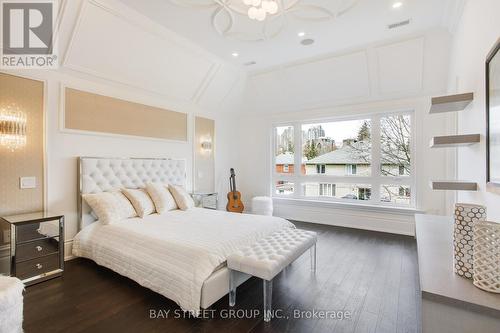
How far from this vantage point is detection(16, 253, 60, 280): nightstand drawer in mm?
2422

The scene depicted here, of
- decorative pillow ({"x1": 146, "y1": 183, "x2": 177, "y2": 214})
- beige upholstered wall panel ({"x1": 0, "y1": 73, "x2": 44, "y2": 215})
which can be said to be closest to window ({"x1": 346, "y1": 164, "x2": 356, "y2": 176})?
decorative pillow ({"x1": 146, "y1": 183, "x2": 177, "y2": 214})

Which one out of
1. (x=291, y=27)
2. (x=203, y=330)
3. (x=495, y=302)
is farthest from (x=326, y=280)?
(x=291, y=27)

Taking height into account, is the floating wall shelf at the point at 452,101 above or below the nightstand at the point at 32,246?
above

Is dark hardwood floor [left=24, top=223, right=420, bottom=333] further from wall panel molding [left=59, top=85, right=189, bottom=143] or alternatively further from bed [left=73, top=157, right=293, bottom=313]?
wall panel molding [left=59, top=85, right=189, bottom=143]

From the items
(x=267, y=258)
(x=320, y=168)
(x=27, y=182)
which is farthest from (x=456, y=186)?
(x=27, y=182)

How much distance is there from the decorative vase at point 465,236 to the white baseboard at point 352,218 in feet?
11.4

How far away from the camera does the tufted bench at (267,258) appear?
6.37 ft

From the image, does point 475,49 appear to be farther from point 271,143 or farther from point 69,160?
point 69,160

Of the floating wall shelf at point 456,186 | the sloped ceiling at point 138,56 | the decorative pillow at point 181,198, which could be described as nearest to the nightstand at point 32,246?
the decorative pillow at point 181,198

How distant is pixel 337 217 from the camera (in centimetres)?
483

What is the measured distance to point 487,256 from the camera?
998mm

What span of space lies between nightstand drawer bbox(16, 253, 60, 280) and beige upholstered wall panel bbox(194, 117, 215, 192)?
8.57 ft

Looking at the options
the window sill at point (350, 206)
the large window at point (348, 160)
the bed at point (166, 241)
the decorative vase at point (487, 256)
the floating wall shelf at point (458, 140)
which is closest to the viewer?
the decorative vase at point (487, 256)

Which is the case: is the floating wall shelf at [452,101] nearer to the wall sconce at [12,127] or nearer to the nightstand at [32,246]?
the nightstand at [32,246]
